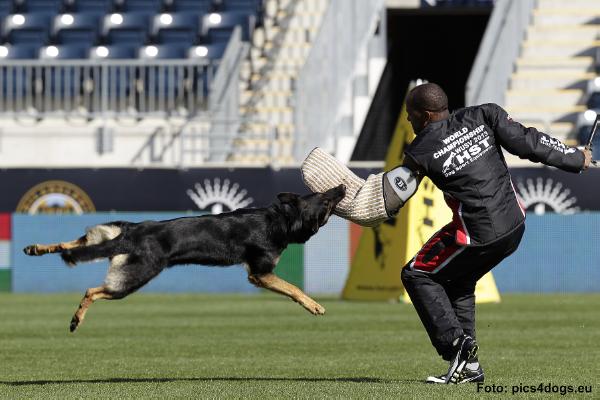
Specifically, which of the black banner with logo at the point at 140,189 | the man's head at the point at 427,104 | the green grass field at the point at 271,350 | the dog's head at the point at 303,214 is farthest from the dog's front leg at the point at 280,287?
the black banner with logo at the point at 140,189

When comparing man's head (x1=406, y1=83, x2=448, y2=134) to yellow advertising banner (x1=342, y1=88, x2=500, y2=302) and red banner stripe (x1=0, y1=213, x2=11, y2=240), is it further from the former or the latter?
red banner stripe (x1=0, y1=213, x2=11, y2=240)

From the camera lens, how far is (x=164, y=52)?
24812 millimetres

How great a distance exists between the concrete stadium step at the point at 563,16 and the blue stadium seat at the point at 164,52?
6.28m

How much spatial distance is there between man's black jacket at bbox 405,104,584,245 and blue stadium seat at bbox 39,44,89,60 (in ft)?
59.0

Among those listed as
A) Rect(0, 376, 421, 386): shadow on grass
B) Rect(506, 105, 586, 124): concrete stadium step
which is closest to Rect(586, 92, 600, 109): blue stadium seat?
Rect(506, 105, 586, 124): concrete stadium step

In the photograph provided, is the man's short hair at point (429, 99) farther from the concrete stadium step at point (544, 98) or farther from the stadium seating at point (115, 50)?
the concrete stadium step at point (544, 98)

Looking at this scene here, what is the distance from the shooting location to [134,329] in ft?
46.7

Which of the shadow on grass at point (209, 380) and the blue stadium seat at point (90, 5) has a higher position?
the shadow on grass at point (209, 380)

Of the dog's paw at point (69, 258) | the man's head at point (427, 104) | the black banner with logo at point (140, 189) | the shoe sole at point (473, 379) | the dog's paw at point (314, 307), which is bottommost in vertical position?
the black banner with logo at point (140, 189)

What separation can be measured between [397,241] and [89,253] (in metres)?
9.77

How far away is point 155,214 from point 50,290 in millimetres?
2179

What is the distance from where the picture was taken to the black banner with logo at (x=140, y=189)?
2222cm

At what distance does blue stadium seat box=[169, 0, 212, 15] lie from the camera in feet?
85.5

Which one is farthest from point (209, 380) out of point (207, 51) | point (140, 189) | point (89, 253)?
point (207, 51)
